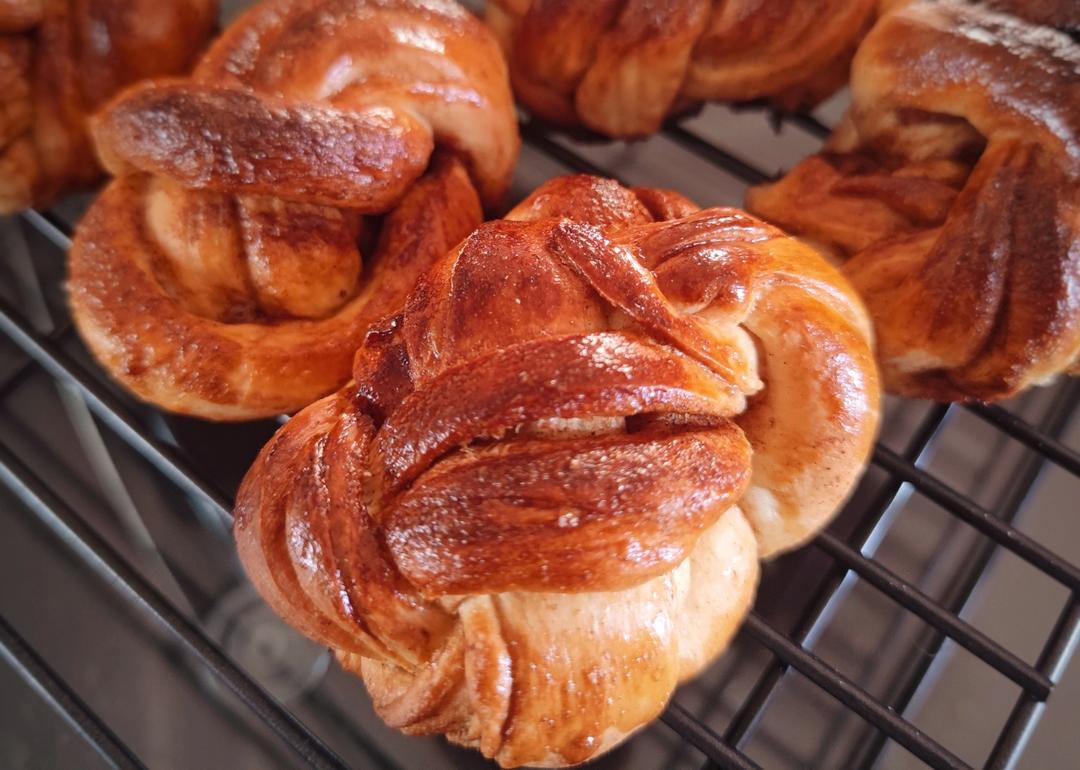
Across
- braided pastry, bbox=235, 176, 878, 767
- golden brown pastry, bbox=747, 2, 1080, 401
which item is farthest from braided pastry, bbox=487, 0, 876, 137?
braided pastry, bbox=235, 176, 878, 767

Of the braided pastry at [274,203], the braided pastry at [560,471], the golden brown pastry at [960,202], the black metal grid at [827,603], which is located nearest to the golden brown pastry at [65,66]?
the black metal grid at [827,603]

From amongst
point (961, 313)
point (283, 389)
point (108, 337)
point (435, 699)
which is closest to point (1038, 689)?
point (961, 313)

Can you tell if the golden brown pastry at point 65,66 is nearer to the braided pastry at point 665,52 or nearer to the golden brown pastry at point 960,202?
the braided pastry at point 665,52

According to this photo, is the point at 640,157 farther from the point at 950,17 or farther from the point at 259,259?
the point at 259,259

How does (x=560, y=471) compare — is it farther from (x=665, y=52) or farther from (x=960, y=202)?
(x=665, y=52)

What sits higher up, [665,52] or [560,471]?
[665,52]

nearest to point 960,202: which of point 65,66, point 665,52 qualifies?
point 665,52
